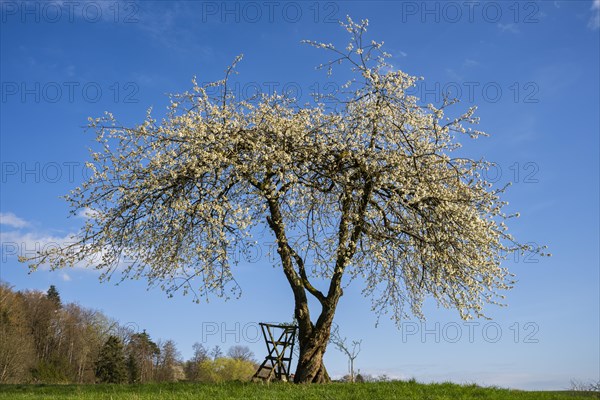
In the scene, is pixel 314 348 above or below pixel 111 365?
above

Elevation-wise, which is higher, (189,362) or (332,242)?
(332,242)

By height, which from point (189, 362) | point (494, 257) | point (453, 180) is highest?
point (453, 180)

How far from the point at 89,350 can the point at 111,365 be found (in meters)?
10.7

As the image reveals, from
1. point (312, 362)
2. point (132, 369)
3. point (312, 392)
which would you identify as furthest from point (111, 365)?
point (312, 392)

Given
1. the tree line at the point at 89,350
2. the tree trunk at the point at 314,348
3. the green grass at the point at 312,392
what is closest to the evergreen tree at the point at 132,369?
the tree line at the point at 89,350

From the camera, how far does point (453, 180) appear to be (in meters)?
17.7

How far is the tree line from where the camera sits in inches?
1984

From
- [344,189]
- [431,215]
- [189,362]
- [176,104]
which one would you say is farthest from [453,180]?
[189,362]

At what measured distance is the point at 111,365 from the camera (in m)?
49.9

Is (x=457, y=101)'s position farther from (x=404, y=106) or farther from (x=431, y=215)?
(x=431, y=215)

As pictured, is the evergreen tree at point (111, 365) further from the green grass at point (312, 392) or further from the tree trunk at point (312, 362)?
the tree trunk at point (312, 362)

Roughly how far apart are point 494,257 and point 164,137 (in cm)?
1119

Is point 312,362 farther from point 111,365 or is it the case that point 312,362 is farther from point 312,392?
point 111,365

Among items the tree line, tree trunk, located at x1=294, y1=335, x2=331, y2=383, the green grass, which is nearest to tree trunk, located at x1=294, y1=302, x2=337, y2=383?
tree trunk, located at x1=294, y1=335, x2=331, y2=383
